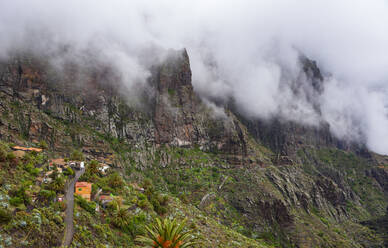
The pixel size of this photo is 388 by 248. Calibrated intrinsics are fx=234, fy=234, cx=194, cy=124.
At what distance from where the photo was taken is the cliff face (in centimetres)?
10600

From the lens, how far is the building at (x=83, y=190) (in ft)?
121

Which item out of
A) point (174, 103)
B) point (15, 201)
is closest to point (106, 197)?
point (15, 201)

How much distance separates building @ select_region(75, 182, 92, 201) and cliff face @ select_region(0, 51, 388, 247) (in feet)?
216

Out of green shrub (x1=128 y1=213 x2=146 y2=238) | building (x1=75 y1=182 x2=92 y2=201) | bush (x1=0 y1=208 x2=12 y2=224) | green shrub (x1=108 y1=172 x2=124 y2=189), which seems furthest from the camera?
green shrub (x1=108 y1=172 x2=124 y2=189)

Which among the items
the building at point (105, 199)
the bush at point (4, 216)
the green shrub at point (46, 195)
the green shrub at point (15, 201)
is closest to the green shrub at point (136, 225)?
the building at point (105, 199)

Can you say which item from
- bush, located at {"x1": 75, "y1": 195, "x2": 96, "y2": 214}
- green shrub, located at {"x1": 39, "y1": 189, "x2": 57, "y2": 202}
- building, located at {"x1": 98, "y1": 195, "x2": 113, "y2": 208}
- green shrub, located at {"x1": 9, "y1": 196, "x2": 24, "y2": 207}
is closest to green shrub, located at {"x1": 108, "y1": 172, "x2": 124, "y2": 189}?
building, located at {"x1": 98, "y1": 195, "x2": 113, "y2": 208}

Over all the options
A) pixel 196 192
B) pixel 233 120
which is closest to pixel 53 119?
pixel 196 192

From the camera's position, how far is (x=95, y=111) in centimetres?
12588

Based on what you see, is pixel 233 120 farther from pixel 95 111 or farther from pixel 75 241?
pixel 75 241

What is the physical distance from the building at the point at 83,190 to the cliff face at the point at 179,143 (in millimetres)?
65734

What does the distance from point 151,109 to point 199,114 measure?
37257mm

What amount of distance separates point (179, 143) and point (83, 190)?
117753 millimetres

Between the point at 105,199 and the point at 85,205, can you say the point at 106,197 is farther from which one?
the point at 85,205

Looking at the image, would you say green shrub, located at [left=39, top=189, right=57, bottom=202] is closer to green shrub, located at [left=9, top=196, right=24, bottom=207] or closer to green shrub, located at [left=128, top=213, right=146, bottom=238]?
green shrub, located at [left=9, top=196, right=24, bottom=207]
